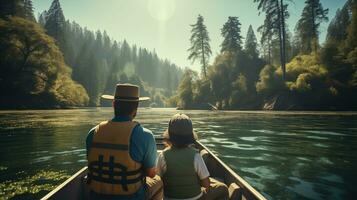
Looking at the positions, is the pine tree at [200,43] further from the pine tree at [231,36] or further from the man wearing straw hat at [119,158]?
the man wearing straw hat at [119,158]

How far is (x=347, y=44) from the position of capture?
3919cm

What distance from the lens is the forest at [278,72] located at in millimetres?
37744

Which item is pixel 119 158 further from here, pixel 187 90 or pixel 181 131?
pixel 187 90

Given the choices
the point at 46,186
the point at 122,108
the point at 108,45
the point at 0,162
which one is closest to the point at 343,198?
the point at 122,108

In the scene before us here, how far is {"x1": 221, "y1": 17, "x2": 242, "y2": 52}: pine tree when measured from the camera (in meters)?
61.7

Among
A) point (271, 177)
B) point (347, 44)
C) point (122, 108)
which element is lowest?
point (271, 177)

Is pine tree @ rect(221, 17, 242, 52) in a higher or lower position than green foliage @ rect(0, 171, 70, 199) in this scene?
higher

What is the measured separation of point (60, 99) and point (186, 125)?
55.5m

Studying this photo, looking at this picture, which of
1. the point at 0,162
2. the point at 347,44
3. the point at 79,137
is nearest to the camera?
the point at 0,162

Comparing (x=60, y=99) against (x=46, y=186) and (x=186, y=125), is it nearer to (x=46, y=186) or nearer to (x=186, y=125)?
(x=46, y=186)

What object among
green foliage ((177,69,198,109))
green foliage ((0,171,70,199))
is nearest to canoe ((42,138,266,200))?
green foliage ((0,171,70,199))

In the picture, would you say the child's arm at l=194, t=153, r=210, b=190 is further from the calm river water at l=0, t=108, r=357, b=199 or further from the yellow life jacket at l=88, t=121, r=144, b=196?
the calm river water at l=0, t=108, r=357, b=199

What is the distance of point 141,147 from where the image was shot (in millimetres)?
3443

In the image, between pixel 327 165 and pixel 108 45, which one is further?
pixel 108 45
